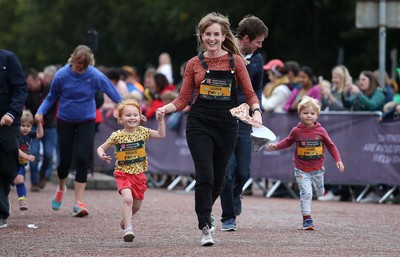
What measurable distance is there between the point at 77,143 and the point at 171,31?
2782cm

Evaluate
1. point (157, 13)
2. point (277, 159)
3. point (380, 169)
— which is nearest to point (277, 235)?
point (380, 169)

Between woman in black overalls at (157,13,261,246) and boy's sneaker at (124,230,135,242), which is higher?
woman in black overalls at (157,13,261,246)

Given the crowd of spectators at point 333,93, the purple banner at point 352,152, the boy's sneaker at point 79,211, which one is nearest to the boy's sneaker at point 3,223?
the boy's sneaker at point 79,211

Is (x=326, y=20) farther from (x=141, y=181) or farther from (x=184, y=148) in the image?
(x=141, y=181)

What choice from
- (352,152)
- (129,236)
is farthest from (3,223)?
(352,152)

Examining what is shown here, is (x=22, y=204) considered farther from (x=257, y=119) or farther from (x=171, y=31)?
(x=171, y=31)

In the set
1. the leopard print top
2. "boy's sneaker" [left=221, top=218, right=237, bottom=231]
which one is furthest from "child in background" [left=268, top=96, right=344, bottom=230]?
the leopard print top

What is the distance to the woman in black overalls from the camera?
10.4 metres

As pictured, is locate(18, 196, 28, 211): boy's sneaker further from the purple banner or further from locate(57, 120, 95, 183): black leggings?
the purple banner

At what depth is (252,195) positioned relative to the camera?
63.5 ft

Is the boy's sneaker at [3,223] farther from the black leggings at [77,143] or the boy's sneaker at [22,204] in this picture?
the boy's sneaker at [22,204]

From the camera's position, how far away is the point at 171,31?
4159 cm

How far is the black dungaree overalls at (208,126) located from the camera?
34.2ft

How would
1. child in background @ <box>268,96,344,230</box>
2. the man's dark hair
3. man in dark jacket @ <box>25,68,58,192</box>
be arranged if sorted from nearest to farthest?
the man's dark hair, child in background @ <box>268,96,344,230</box>, man in dark jacket @ <box>25,68,58,192</box>
